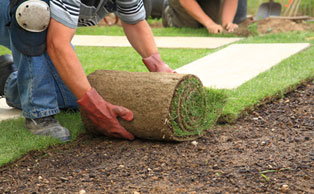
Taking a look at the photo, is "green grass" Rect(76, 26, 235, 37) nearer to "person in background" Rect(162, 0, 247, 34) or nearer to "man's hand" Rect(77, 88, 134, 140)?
"person in background" Rect(162, 0, 247, 34)

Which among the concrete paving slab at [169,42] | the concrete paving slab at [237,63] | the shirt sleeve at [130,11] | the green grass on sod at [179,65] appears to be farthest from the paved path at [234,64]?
the shirt sleeve at [130,11]

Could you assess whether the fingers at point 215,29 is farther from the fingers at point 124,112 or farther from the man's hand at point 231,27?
the fingers at point 124,112

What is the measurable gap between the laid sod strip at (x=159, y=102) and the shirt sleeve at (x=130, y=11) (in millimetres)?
424

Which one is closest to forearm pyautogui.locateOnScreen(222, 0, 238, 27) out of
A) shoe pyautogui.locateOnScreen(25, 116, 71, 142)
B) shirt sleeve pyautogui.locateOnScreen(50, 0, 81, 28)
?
shoe pyautogui.locateOnScreen(25, 116, 71, 142)

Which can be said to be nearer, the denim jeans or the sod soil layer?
the sod soil layer

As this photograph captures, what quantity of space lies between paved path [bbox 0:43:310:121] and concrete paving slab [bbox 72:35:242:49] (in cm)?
41

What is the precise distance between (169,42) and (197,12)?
2.62 ft

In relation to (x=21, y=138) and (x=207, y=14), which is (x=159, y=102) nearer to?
(x=21, y=138)

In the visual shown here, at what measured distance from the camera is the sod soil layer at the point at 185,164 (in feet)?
7.30

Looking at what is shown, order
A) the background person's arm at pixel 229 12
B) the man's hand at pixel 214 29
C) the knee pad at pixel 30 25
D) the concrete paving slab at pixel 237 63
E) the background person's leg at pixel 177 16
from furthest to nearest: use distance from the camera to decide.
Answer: the background person's leg at pixel 177 16 < the background person's arm at pixel 229 12 < the man's hand at pixel 214 29 < the concrete paving slab at pixel 237 63 < the knee pad at pixel 30 25

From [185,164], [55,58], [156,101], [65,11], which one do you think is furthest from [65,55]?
[185,164]

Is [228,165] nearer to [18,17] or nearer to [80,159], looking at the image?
[80,159]

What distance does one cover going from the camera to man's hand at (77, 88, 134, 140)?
106 inches

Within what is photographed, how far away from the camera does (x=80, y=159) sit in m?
2.64
